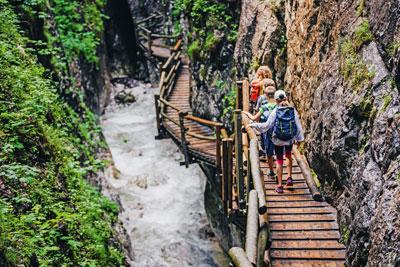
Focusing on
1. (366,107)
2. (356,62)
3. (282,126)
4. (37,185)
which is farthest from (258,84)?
(37,185)

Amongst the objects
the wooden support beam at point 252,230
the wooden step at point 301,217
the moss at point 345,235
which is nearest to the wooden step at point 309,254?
the moss at point 345,235

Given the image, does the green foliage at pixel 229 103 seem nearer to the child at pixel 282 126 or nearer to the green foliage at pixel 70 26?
the green foliage at pixel 70 26

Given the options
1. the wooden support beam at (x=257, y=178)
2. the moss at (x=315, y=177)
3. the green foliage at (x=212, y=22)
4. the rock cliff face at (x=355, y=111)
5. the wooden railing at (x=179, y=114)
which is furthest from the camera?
the green foliage at (x=212, y=22)

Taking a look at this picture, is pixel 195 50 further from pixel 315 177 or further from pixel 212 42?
pixel 315 177

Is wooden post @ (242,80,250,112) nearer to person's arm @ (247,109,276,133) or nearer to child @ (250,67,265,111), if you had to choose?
child @ (250,67,265,111)

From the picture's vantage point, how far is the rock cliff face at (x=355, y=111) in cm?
468

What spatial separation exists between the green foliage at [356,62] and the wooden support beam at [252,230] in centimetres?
240

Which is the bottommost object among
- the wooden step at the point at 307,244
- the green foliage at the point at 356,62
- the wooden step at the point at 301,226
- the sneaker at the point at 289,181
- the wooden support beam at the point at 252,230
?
the wooden step at the point at 307,244

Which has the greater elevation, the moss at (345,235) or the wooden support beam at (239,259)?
the wooden support beam at (239,259)

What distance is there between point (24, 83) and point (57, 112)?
209 cm

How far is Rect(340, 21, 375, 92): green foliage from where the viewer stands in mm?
6016

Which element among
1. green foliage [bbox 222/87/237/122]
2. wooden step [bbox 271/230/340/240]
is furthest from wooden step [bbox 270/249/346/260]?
green foliage [bbox 222/87/237/122]

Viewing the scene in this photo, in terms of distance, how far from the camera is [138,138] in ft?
72.7

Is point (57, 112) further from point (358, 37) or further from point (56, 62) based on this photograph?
point (358, 37)
